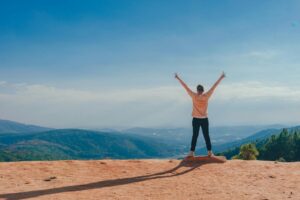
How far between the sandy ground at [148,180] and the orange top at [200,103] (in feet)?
6.61

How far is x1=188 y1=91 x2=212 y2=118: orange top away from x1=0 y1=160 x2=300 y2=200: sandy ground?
79.3 inches

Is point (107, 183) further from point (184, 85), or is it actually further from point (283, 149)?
point (283, 149)

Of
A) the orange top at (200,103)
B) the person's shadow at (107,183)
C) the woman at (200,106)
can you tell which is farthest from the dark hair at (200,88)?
the person's shadow at (107,183)

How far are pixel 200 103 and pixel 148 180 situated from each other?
443cm

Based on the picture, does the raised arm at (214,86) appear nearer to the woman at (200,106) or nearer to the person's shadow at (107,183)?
the woman at (200,106)

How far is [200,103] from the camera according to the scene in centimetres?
1473

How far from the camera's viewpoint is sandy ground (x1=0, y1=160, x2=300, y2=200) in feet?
31.9

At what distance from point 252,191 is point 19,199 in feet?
20.5

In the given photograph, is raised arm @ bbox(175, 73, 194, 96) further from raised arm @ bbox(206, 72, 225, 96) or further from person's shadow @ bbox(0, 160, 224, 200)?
person's shadow @ bbox(0, 160, 224, 200)

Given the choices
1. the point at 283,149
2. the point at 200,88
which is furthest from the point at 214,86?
the point at 283,149

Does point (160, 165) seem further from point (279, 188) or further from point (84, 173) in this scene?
point (279, 188)

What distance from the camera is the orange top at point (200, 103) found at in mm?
14695

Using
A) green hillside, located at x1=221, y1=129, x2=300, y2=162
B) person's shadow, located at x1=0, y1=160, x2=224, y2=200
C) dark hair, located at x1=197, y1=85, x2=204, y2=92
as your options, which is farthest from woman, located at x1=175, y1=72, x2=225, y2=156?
green hillside, located at x1=221, y1=129, x2=300, y2=162

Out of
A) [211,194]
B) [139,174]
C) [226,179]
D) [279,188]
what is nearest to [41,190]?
[139,174]
